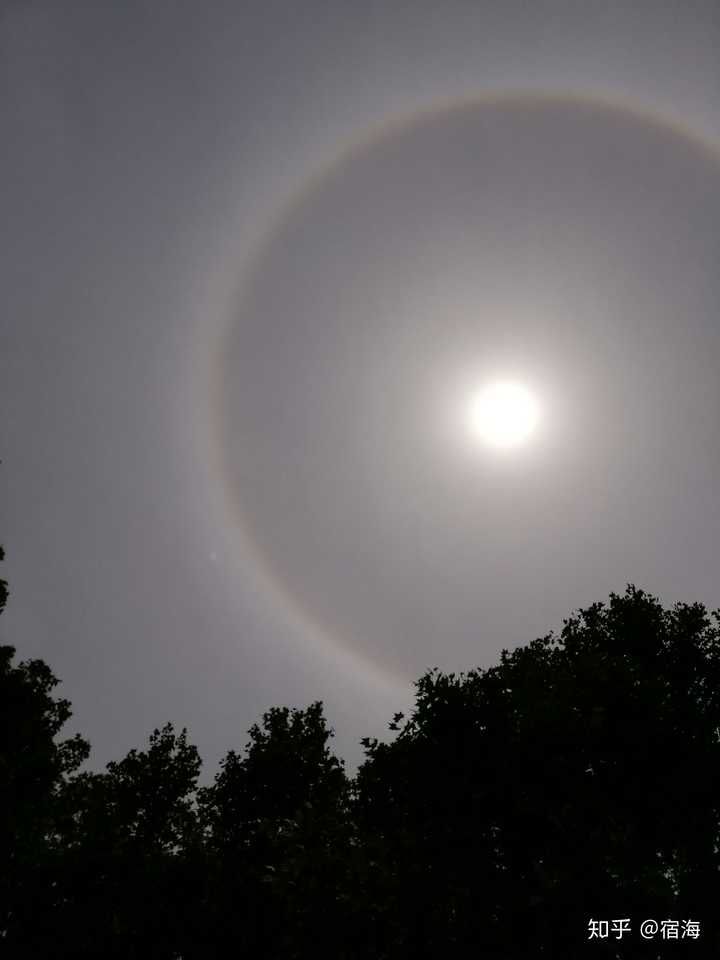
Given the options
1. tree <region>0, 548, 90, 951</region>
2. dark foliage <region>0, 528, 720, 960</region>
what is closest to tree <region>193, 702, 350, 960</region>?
dark foliage <region>0, 528, 720, 960</region>

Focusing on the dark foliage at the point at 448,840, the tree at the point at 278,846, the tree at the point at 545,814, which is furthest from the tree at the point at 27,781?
the tree at the point at 545,814

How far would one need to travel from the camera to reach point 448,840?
1781cm

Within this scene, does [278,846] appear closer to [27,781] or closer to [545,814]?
[545,814]

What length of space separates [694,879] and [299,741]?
15.5m

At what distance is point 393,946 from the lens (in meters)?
15.8

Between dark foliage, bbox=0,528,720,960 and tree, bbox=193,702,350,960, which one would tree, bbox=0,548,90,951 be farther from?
tree, bbox=193,702,350,960

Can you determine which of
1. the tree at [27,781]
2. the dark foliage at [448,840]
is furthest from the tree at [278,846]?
the tree at [27,781]

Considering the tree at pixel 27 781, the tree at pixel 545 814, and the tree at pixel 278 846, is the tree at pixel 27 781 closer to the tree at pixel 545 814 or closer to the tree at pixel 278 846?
the tree at pixel 278 846

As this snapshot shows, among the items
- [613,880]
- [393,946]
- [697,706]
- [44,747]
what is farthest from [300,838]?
[697,706]

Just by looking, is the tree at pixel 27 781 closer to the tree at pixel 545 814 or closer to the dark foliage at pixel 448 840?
the dark foliage at pixel 448 840

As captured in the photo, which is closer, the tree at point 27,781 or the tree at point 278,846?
the tree at point 278,846

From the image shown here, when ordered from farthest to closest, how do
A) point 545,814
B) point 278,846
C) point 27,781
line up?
point 27,781 < point 278,846 < point 545,814

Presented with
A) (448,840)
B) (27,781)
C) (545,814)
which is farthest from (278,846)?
(27,781)

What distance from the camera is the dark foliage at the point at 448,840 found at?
15.9 meters
